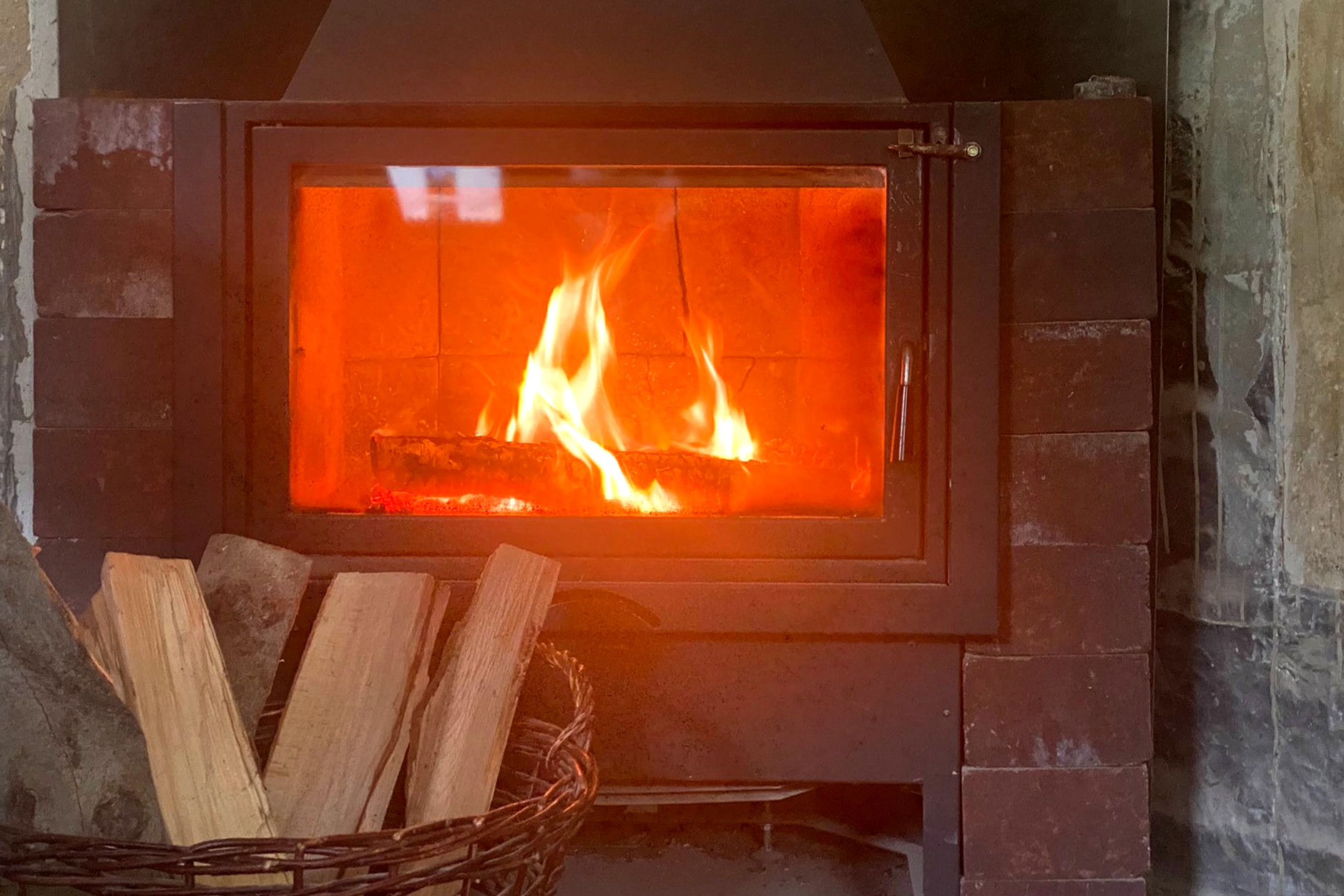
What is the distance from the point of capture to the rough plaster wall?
4.58 ft

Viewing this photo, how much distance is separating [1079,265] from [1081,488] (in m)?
0.27

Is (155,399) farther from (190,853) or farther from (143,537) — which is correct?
(190,853)

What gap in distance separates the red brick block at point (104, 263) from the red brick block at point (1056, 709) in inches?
44.5

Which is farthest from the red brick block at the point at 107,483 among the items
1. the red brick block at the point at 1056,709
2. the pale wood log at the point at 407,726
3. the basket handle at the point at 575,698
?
the red brick block at the point at 1056,709

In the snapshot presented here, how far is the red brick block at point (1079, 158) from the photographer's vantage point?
4.22 ft

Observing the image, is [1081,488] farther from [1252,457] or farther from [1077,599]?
[1252,457]

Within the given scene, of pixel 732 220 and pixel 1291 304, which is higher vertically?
pixel 732 220

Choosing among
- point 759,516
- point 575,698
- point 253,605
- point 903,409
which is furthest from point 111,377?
point 903,409

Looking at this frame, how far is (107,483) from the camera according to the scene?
1.30 meters

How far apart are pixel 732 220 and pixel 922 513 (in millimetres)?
545

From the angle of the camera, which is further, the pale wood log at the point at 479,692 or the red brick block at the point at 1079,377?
the red brick block at the point at 1079,377

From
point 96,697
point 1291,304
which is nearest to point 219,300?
point 96,697

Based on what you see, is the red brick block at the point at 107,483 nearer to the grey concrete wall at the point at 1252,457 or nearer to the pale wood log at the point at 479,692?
the pale wood log at the point at 479,692

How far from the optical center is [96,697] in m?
0.97
